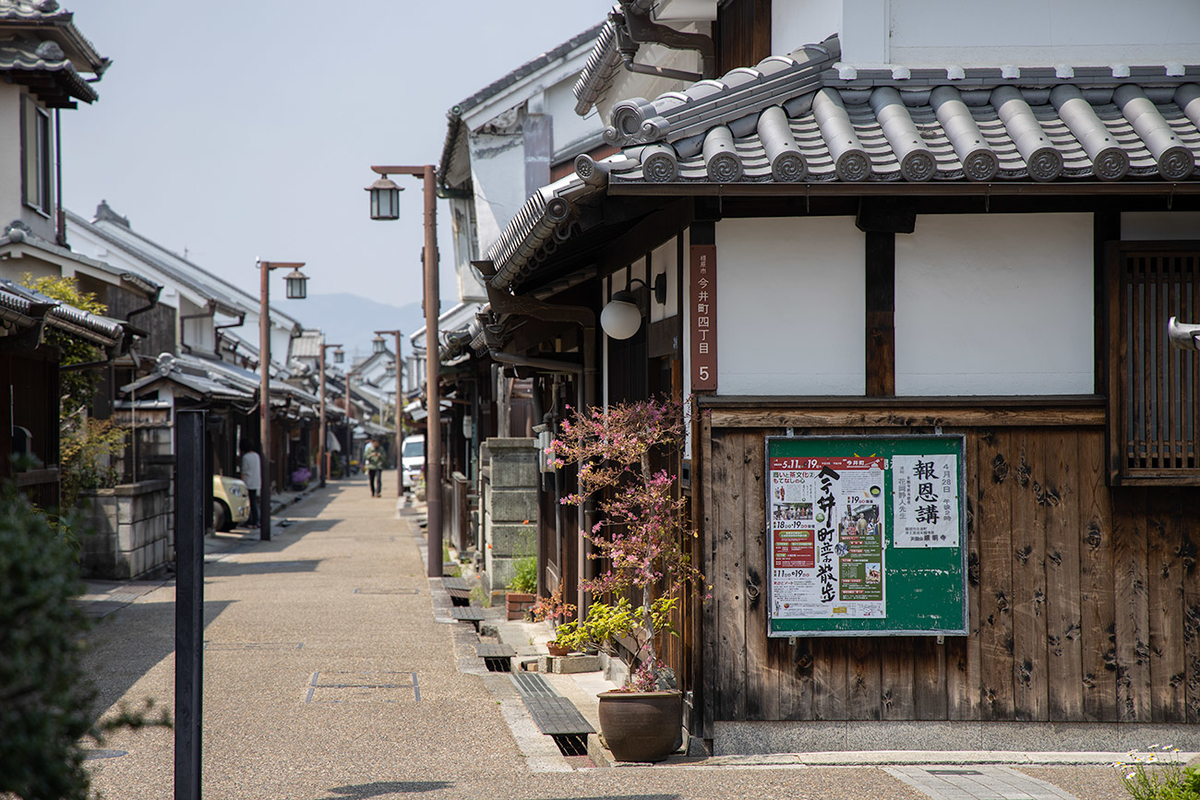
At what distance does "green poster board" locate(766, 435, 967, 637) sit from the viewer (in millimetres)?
7773

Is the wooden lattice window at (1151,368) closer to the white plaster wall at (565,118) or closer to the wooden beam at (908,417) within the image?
the wooden beam at (908,417)

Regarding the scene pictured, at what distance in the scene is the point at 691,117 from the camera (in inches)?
298

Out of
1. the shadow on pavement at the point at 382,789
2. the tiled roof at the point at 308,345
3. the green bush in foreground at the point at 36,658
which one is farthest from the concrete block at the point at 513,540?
the tiled roof at the point at 308,345

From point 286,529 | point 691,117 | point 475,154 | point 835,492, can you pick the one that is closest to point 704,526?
point 835,492

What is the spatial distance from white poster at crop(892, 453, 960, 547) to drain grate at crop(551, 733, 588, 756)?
8.93 ft

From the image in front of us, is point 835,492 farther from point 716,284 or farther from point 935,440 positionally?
point 716,284

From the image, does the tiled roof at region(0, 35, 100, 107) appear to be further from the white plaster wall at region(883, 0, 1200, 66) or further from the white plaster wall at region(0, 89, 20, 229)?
the white plaster wall at region(883, 0, 1200, 66)

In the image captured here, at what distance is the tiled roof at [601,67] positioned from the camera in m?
13.4

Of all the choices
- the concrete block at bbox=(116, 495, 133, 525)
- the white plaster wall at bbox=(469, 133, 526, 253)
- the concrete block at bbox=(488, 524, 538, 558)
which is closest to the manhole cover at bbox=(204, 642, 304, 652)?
the concrete block at bbox=(488, 524, 538, 558)

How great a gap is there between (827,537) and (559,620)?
18.4ft

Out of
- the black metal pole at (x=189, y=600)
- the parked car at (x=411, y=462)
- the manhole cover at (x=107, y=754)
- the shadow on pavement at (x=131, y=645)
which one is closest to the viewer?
the black metal pole at (x=189, y=600)

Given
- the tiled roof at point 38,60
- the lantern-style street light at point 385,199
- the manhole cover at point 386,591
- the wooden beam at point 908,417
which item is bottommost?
the manhole cover at point 386,591

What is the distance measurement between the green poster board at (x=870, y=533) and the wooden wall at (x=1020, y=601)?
0.30 feet

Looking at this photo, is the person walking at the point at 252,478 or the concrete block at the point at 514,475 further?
the person walking at the point at 252,478
